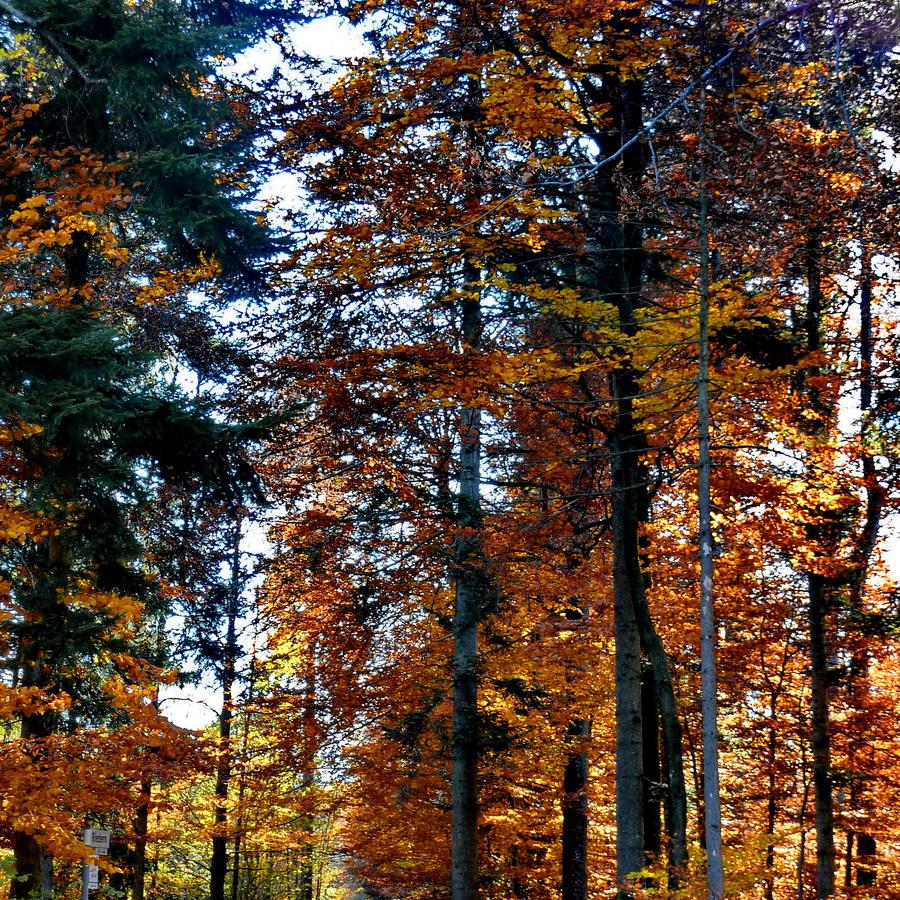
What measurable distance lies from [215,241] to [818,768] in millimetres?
10732

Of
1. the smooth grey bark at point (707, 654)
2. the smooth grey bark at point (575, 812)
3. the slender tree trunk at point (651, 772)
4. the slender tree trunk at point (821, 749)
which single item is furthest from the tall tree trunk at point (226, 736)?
the smooth grey bark at point (707, 654)

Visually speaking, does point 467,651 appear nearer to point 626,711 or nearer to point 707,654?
point 626,711

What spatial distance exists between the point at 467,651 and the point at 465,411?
147 inches

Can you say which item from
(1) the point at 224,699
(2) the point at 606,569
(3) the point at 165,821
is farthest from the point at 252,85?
(3) the point at 165,821

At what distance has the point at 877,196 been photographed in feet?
28.8

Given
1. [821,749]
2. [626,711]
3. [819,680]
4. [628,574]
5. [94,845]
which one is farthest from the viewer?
[819,680]

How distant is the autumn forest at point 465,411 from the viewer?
30.1 feet

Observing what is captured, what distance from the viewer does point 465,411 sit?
1416 cm

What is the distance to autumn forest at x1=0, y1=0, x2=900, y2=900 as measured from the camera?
9.17 metres

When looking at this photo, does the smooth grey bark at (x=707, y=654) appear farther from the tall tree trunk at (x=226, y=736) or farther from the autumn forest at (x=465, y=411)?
the tall tree trunk at (x=226, y=736)

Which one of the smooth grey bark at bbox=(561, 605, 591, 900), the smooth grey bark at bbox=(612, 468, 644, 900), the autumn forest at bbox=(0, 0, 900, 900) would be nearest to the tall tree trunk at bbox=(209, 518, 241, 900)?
the autumn forest at bbox=(0, 0, 900, 900)

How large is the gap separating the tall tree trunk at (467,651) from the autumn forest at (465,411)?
0.08 m

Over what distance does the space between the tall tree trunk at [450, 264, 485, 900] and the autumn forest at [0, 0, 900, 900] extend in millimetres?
80

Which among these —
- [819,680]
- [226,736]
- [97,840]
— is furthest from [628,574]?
[226,736]
